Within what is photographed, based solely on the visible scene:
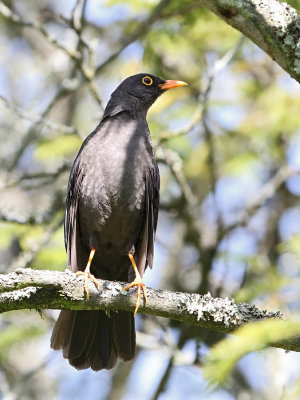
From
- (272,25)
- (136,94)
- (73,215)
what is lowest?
(73,215)

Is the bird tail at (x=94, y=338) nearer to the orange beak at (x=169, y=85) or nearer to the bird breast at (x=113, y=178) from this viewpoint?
the bird breast at (x=113, y=178)

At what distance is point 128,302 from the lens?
5.20 m

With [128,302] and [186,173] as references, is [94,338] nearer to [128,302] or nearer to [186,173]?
[128,302]

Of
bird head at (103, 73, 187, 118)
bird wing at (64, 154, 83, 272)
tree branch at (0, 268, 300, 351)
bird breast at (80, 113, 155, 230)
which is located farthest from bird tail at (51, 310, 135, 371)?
bird head at (103, 73, 187, 118)

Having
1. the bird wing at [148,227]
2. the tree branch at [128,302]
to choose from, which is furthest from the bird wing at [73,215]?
the tree branch at [128,302]

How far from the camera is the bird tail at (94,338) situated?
6.36 metres

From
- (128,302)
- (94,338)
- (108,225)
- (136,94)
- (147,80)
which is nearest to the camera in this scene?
(128,302)

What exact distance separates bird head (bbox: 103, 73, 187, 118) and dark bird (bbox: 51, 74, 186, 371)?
0.37m

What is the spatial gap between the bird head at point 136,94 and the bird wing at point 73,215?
886 millimetres

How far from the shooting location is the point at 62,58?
11508mm

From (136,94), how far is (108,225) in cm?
176

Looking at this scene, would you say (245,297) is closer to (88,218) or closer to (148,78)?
(88,218)

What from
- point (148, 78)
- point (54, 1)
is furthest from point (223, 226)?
point (54, 1)

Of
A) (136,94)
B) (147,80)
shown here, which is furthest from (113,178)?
(147,80)
